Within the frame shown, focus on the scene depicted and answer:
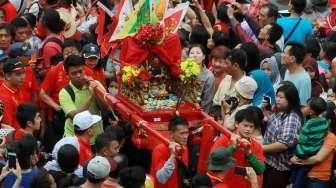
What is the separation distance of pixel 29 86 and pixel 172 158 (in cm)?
283

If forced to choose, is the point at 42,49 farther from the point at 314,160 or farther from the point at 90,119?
the point at 314,160

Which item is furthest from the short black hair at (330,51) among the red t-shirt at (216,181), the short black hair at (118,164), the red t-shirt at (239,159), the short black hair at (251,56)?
the short black hair at (118,164)

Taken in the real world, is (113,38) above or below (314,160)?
above

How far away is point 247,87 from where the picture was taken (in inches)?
424

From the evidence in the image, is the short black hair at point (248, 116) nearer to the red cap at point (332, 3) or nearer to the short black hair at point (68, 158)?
the short black hair at point (68, 158)

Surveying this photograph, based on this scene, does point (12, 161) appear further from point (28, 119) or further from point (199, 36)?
point (199, 36)

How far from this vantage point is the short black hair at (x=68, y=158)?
907cm

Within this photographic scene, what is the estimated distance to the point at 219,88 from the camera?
38.5ft

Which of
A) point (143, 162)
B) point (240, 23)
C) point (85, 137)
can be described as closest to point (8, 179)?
point (85, 137)

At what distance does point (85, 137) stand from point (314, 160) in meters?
2.46

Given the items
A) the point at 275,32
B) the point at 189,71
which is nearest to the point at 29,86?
the point at 189,71

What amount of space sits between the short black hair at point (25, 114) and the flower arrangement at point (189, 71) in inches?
69.3

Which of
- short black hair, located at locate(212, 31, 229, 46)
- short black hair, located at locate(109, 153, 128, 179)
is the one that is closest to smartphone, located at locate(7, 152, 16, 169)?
short black hair, located at locate(109, 153, 128, 179)

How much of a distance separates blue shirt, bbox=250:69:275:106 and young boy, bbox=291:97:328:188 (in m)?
0.91
